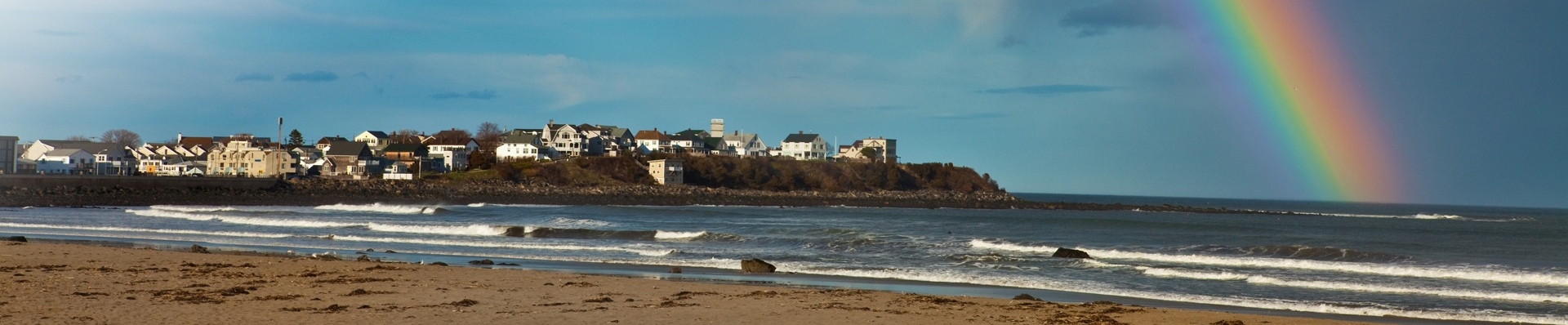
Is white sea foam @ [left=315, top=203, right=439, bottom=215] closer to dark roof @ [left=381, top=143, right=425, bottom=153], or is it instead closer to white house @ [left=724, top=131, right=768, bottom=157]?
dark roof @ [left=381, top=143, right=425, bottom=153]

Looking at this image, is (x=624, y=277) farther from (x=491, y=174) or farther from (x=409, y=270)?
(x=491, y=174)

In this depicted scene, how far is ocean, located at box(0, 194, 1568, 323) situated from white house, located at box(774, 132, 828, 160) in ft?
317

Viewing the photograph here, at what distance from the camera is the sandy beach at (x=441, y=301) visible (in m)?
12.5

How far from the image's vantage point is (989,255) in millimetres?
27656

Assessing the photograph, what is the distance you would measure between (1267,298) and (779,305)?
8.34m

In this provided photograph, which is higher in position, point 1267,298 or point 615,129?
point 615,129

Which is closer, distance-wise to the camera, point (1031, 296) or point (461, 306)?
point (461, 306)

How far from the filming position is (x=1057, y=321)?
13.6m

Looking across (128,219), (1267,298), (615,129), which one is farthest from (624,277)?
(615,129)

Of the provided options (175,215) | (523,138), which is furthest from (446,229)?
(523,138)

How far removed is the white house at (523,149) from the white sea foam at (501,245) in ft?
291

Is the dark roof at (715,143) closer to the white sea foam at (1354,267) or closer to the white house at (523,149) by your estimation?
the white house at (523,149)

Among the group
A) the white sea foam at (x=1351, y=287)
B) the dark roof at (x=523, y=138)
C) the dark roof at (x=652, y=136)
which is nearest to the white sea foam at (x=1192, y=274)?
the white sea foam at (x=1351, y=287)

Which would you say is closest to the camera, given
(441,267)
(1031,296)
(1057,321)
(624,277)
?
(1057,321)
